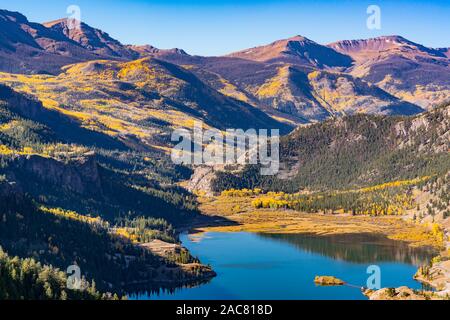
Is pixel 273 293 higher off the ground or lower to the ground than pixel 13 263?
lower

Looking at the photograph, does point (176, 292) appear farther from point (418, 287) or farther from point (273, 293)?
point (418, 287)
